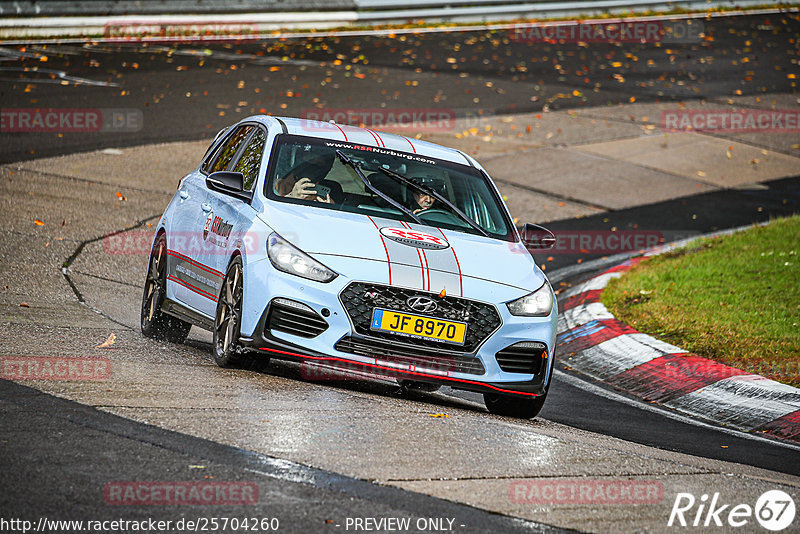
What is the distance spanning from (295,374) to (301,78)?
1488 centimetres

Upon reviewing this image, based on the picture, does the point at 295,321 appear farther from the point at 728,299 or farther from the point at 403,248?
the point at 728,299

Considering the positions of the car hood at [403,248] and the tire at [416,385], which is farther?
the tire at [416,385]

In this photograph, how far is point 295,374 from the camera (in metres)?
7.69

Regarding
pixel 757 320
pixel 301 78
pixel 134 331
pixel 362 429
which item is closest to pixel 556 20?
pixel 301 78

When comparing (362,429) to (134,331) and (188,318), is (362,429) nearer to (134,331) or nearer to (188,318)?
(188,318)

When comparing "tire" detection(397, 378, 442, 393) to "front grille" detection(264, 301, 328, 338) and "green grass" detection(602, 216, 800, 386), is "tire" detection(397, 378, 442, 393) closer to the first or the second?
"front grille" detection(264, 301, 328, 338)

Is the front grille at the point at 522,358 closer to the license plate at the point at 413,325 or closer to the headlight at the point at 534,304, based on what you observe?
the headlight at the point at 534,304

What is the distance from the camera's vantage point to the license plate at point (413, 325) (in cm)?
681

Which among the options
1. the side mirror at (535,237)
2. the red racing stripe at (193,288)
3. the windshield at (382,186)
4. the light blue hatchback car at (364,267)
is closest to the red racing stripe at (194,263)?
the light blue hatchback car at (364,267)

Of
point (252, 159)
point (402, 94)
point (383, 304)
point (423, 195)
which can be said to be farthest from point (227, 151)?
point (402, 94)

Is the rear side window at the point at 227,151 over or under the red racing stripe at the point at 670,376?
over

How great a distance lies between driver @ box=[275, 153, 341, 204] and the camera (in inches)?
304

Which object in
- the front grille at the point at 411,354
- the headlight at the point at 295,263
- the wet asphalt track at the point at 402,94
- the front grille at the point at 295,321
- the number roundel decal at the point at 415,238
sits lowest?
the wet asphalt track at the point at 402,94

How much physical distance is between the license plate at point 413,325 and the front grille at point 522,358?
356 mm
